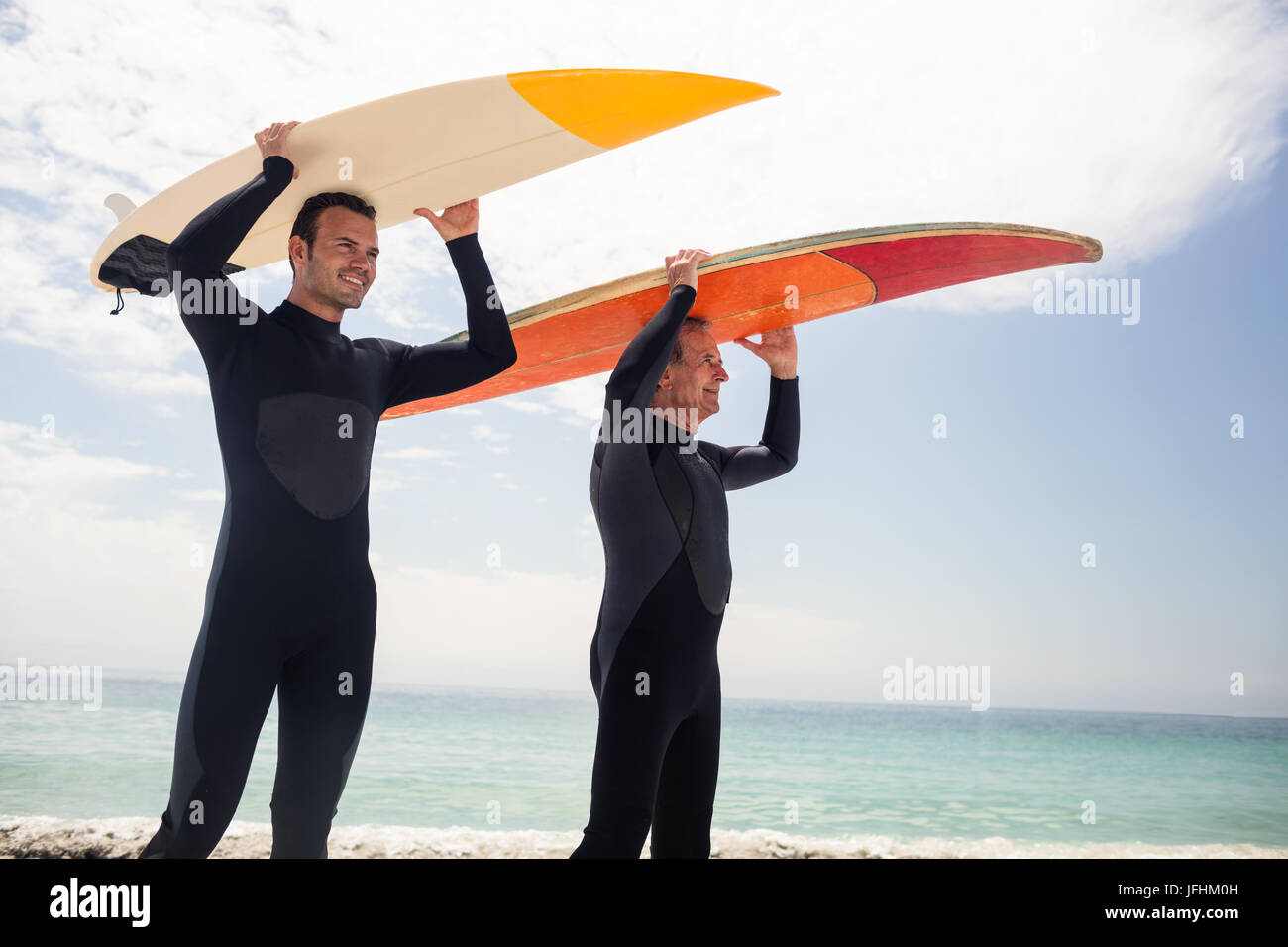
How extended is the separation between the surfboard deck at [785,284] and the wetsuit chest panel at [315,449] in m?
0.84

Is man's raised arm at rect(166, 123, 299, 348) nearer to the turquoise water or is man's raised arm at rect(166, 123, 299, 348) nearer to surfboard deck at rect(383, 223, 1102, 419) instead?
surfboard deck at rect(383, 223, 1102, 419)

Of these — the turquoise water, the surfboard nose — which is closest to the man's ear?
the surfboard nose

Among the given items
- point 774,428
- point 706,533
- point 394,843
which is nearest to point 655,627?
point 706,533

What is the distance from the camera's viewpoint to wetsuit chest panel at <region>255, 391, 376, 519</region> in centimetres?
233

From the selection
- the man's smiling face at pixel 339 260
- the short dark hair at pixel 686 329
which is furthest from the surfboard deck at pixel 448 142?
the short dark hair at pixel 686 329

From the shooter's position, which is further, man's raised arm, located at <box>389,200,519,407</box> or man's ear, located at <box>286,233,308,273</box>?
man's raised arm, located at <box>389,200,519,407</box>

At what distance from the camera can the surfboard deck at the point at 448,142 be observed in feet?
8.25

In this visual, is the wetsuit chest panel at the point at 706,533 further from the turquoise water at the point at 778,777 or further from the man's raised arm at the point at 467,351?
the turquoise water at the point at 778,777

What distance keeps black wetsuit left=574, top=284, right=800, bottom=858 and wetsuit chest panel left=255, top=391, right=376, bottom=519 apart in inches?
31.9

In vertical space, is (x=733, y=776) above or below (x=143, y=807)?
below
